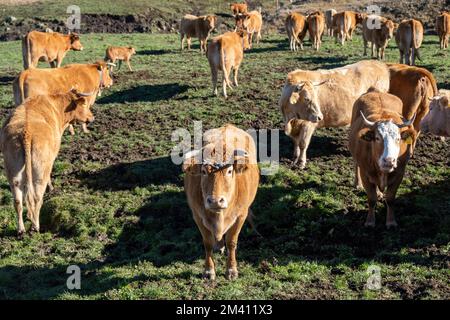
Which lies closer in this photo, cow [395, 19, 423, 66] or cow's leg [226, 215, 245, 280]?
cow's leg [226, 215, 245, 280]

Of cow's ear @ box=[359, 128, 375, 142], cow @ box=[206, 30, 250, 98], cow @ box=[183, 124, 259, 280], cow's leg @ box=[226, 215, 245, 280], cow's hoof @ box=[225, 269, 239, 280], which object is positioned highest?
cow @ box=[206, 30, 250, 98]

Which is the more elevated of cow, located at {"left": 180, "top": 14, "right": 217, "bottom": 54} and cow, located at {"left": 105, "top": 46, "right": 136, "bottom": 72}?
cow, located at {"left": 180, "top": 14, "right": 217, "bottom": 54}

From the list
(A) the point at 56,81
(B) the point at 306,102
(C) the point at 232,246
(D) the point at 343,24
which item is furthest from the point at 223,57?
(D) the point at 343,24

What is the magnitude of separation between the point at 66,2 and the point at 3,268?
1284 inches

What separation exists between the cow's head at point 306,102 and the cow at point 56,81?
4.43 metres

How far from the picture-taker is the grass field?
6.94m

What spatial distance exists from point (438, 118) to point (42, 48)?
1284 cm

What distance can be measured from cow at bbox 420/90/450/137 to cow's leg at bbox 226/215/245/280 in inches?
180

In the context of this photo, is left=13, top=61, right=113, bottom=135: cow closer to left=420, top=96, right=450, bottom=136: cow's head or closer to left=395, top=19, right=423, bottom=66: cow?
left=420, top=96, right=450, bottom=136: cow's head

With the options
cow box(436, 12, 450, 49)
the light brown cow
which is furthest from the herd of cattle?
cow box(436, 12, 450, 49)

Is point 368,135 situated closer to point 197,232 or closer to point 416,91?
point 197,232

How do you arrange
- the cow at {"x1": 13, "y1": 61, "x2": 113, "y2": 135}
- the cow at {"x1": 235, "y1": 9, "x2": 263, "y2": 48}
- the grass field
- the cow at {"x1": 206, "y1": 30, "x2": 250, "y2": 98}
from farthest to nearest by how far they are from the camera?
1. the cow at {"x1": 235, "y1": 9, "x2": 263, "y2": 48}
2. the cow at {"x1": 206, "y1": 30, "x2": 250, "y2": 98}
3. the cow at {"x1": 13, "y1": 61, "x2": 113, "y2": 135}
4. the grass field

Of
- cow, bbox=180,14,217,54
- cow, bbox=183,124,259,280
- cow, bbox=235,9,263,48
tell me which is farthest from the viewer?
cow, bbox=235,9,263,48
